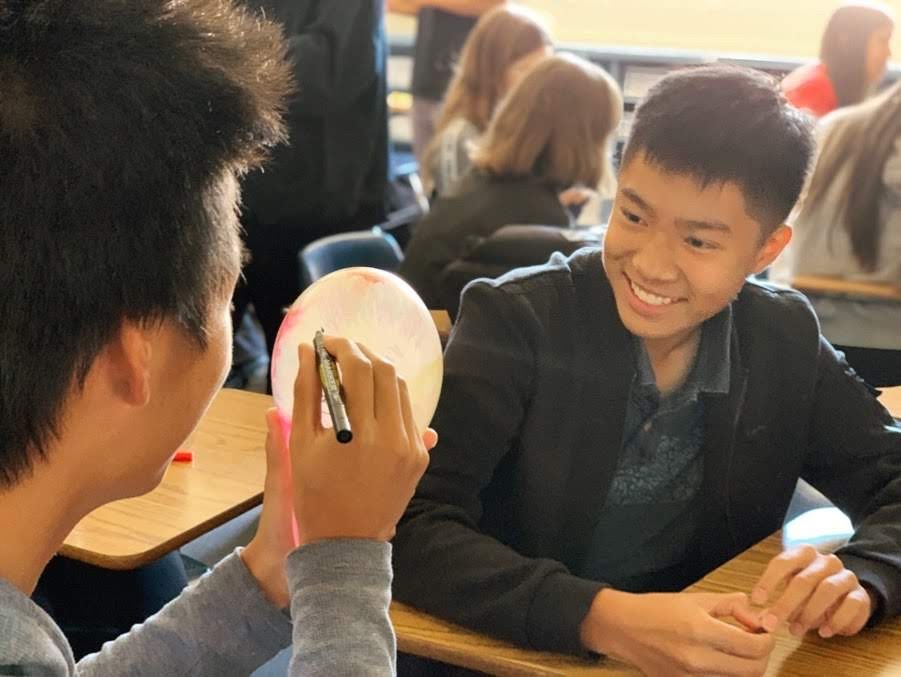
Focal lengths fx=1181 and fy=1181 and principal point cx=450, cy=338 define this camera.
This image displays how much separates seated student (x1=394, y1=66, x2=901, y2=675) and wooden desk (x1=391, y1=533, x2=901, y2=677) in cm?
7

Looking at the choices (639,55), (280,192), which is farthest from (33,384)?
(639,55)

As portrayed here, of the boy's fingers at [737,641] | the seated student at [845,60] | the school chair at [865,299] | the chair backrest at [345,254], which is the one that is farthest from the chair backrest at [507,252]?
the seated student at [845,60]

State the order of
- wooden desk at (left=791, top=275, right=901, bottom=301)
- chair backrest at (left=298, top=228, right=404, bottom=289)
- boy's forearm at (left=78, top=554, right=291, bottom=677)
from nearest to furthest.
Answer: boy's forearm at (left=78, top=554, right=291, bottom=677) → chair backrest at (left=298, top=228, right=404, bottom=289) → wooden desk at (left=791, top=275, right=901, bottom=301)

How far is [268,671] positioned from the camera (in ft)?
6.23

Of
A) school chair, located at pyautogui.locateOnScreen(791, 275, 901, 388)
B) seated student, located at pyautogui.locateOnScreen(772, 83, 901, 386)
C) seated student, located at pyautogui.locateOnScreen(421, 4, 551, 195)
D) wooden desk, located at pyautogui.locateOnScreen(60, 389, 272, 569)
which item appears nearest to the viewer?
wooden desk, located at pyautogui.locateOnScreen(60, 389, 272, 569)

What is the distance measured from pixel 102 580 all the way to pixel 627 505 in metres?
0.81

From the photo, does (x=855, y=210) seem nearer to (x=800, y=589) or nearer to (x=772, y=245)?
(x=772, y=245)

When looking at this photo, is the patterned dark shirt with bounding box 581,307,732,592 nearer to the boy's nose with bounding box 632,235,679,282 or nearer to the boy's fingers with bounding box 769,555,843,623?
the boy's nose with bounding box 632,235,679,282

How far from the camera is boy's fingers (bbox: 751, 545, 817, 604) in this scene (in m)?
1.19

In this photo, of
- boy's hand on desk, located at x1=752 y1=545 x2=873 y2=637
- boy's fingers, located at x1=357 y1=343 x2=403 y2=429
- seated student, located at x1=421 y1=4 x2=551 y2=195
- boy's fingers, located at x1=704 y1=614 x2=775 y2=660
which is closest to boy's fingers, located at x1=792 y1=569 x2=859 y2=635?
boy's hand on desk, located at x1=752 y1=545 x2=873 y2=637

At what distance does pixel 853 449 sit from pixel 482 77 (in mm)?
2609

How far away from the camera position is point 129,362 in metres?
0.88

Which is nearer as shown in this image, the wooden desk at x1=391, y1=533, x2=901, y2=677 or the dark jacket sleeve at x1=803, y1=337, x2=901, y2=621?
the wooden desk at x1=391, y1=533, x2=901, y2=677

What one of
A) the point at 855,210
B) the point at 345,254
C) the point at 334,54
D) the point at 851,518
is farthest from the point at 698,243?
the point at 334,54
